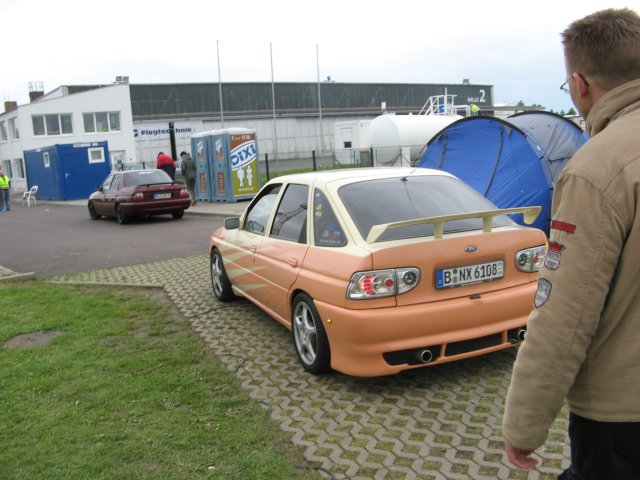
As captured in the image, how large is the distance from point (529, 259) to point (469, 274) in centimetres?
56

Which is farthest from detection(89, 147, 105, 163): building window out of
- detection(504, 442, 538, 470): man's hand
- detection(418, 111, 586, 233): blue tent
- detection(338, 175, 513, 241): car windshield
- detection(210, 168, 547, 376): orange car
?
detection(504, 442, 538, 470): man's hand

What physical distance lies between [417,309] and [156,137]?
154 ft

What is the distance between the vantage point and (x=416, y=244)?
4.12 meters

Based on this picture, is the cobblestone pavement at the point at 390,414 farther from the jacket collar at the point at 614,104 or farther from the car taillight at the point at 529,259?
the jacket collar at the point at 614,104

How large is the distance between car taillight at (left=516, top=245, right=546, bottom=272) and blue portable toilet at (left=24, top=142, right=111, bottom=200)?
2957 centimetres

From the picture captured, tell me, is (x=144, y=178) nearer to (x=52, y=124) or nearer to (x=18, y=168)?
(x=52, y=124)

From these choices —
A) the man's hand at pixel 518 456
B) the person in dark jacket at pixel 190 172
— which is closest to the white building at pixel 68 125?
the person in dark jacket at pixel 190 172

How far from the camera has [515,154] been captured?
32.1 ft

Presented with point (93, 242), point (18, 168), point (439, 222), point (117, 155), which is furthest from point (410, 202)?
point (18, 168)

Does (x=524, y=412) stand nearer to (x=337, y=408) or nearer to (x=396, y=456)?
(x=396, y=456)

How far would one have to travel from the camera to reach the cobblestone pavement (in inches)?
130

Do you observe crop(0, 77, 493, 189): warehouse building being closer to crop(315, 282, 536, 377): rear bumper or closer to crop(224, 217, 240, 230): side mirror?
crop(224, 217, 240, 230): side mirror

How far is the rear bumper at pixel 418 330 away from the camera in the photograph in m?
3.99

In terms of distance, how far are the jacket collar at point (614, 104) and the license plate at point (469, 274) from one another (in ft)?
8.14
